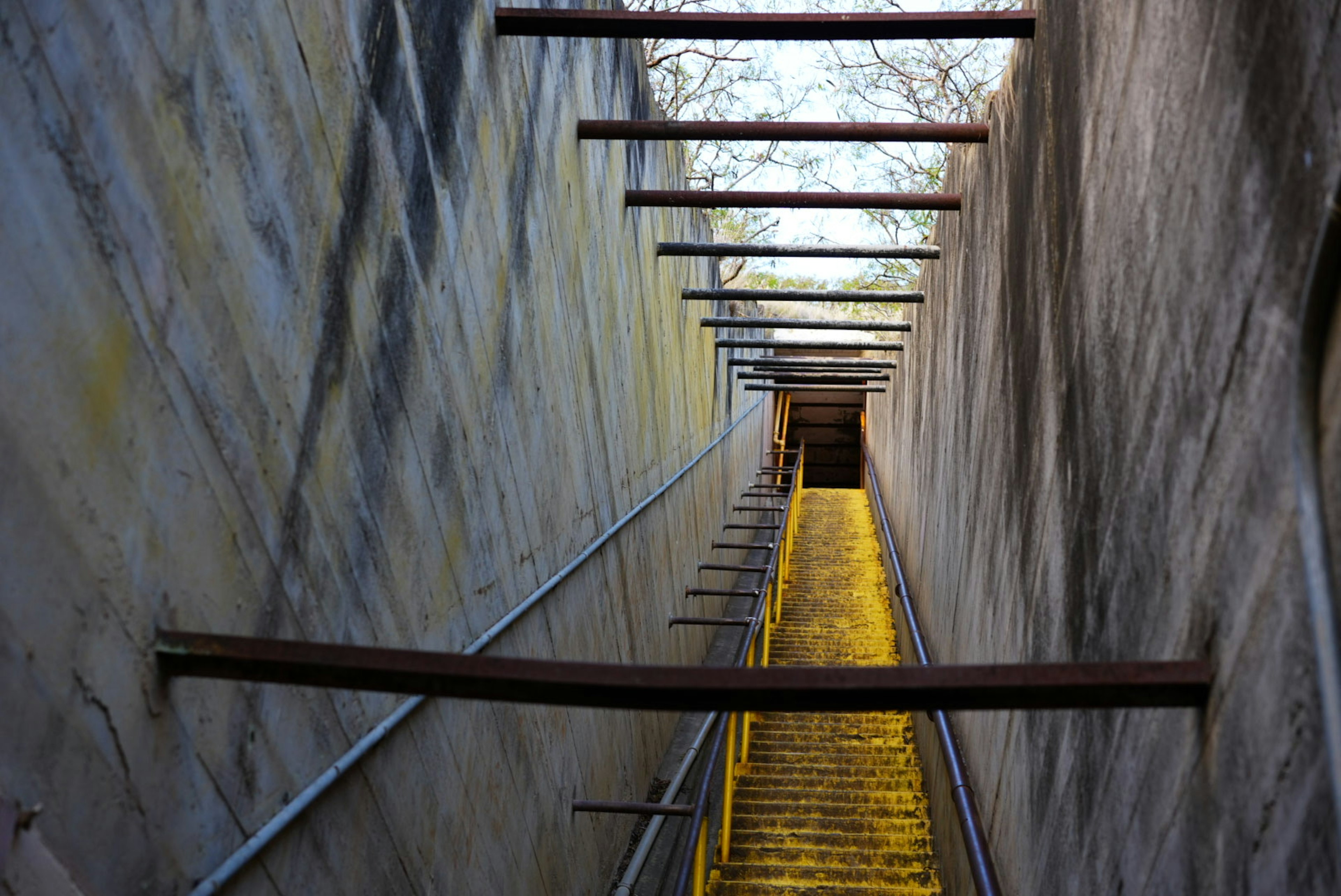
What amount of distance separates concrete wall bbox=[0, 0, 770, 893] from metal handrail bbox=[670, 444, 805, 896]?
1.93 feet

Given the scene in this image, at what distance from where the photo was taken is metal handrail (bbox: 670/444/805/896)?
4141 millimetres

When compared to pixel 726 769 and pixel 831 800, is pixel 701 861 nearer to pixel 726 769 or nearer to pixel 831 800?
pixel 726 769

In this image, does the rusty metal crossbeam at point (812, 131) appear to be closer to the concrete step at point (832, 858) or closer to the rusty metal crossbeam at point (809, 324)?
the rusty metal crossbeam at point (809, 324)

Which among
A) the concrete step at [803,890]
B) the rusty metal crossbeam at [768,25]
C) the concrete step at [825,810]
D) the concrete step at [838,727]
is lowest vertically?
the concrete step at [838,727]

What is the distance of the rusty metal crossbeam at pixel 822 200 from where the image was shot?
215 inches

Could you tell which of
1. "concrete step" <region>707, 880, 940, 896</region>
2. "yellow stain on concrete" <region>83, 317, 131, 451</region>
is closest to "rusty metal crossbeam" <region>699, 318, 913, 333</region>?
"concrete step" <region>707, 880, 940, 896</region>

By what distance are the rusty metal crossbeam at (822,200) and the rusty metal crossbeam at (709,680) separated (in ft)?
12.8

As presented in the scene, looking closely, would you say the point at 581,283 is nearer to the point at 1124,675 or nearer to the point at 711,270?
the point at 1124,675

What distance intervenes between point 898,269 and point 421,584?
59.1 ft

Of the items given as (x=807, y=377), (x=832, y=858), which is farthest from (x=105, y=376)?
(x=807, y=377)

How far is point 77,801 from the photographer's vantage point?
173 cm

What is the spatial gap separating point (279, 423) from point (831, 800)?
5508 mm

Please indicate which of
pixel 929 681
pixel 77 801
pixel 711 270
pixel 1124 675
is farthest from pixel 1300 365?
pixel 711 270

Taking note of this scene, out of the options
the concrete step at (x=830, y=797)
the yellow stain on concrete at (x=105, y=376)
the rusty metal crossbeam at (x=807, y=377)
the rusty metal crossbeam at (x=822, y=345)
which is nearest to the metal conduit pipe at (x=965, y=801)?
the concrete step at (x=830, y=797)
